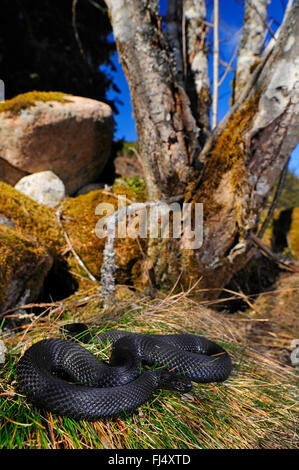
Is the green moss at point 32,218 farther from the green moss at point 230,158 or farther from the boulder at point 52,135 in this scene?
the green moss at point 230,158

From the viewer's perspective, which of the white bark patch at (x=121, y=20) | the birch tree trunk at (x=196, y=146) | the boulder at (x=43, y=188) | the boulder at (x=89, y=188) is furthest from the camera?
the boulder at (x=89, y=188)

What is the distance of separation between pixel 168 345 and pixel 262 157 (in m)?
2.44

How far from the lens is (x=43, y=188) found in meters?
4.70

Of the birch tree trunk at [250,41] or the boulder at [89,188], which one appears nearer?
the birch tree trunk at [250,41]

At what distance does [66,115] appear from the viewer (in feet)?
15.4

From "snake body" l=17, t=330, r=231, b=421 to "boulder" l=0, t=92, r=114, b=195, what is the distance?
3555mm

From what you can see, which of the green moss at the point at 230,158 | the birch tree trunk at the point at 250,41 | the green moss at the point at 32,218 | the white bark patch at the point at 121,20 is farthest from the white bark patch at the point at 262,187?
the green moss at the point at 32,218

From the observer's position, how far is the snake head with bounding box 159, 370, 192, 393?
1.79 m

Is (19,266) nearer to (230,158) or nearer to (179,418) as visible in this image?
(179,418)

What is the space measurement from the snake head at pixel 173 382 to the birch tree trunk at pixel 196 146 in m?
2.09

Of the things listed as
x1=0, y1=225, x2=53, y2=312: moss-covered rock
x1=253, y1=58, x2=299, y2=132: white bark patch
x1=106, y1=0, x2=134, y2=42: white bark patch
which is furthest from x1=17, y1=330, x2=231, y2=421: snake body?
x1=106, y1=0, x2=134, y2=42: white bark patch

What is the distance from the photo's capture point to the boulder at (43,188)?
4.63m

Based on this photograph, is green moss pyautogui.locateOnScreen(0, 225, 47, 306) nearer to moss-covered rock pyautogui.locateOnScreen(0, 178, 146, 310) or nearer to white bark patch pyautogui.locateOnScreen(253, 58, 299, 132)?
moss-covered rock pyautogui.locateOnScreen(0, 178, 146, 310)

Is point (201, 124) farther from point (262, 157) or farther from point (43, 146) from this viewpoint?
point (43, 146)
